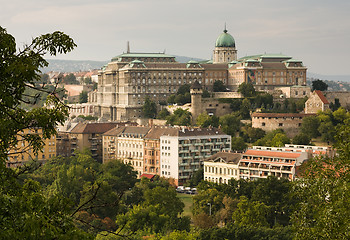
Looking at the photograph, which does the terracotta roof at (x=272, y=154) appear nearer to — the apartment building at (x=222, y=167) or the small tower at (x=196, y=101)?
the apartment building at (x=222, y=167)

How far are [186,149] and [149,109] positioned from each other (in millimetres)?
43626

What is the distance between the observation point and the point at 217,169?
353ft

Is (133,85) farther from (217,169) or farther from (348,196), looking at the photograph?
(348,196)

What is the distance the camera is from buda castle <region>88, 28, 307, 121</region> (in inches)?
6570

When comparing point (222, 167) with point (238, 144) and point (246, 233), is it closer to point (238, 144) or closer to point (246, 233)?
point (238, 144)

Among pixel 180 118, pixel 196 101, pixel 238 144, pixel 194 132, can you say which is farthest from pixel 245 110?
pixel 194 132

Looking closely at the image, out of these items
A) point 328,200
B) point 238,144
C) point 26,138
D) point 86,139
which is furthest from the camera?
point 86,139

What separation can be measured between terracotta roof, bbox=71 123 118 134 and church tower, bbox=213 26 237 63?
58.2 m

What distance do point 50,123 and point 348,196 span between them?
39.2ft

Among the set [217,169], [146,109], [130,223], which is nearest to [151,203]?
[130,223]

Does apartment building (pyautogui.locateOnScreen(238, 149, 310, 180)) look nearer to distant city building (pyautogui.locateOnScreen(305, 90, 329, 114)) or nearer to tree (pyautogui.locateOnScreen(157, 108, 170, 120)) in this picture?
distant city building (pyautogui.locateOnScreen(305, 90, 329, 114))

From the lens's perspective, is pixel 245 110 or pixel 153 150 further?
pixel 245 110

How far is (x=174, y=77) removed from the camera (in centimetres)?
17100

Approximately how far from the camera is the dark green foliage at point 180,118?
143875mm
